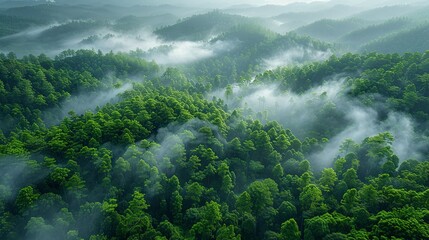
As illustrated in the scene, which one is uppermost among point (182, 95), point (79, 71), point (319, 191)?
point (319, 191)

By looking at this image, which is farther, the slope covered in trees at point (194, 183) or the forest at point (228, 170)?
the forest at point (228, 170)

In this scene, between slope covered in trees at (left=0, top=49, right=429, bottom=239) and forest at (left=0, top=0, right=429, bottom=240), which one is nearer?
slope covered in trees at (left=0, top=49, right=429, bottom=239)

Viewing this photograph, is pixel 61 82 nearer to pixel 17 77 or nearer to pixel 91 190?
pixel 17 77

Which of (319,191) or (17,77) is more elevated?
(319,191)

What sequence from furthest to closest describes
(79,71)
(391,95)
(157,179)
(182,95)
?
1. (79,71)
2. (182,95)
3. (391,95)
4. (157,179)

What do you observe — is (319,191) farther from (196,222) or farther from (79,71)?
(79,71)

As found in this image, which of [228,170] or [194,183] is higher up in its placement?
[194,183]

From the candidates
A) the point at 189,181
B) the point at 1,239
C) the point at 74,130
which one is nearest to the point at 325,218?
the point at 189,181

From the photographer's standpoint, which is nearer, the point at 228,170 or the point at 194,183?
the point at 194,183

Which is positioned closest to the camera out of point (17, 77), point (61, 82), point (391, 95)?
point (391, 95)

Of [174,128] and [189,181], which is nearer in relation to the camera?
[189,181]
